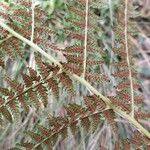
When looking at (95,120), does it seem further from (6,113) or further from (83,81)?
(6,113)

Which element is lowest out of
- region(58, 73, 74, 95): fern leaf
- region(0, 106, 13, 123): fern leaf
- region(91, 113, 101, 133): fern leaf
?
region(91, 113, 101, 133): fern leaf

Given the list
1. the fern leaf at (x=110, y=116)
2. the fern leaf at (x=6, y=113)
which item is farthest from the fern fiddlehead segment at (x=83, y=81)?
the fern leaf at (x=6, y=113)

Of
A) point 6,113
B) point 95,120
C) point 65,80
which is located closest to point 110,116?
point 95,120

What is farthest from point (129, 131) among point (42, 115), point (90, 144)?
point (42, 115)

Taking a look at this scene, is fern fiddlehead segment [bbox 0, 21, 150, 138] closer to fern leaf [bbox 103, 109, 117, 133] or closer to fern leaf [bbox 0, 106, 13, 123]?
fern leaf [bbox 103, 109, 117, 133]

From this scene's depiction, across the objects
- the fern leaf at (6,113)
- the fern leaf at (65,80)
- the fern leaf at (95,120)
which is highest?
the fern leaf at (65,80)

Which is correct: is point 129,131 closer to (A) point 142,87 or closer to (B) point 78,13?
(A) point 142,87

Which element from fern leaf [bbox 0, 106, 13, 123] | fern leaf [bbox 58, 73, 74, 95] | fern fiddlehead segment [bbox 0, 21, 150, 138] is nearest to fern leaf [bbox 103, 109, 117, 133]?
fern fiddlehead segment [bbox 0, 21, 150, 138]

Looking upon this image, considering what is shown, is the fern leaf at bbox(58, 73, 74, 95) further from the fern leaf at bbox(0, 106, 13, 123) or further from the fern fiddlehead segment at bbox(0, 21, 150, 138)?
the fern leaf at bbox(0, 106, 13, 123)

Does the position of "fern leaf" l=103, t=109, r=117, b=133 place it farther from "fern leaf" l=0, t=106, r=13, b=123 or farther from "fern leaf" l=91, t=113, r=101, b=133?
"fern leaf" l=0, t=106, r=13, b=123

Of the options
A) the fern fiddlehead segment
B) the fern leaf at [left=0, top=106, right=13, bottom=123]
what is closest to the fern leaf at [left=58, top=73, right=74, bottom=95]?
the fern fiddlehead segment

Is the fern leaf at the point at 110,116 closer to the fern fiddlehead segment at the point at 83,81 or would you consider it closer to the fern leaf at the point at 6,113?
the fern fiddlehead segment at the point at 83,81

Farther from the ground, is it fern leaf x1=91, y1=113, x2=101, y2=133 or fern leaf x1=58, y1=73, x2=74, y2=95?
fern leaf x1=58, y1=73, x2=74, y2=95
